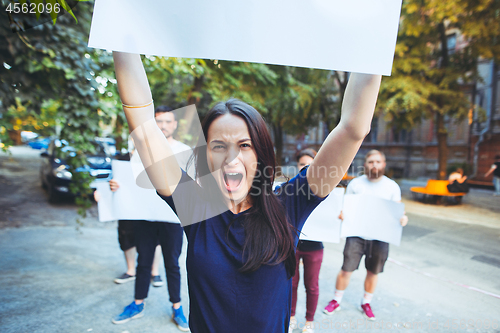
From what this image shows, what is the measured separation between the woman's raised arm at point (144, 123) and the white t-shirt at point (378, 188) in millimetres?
2643

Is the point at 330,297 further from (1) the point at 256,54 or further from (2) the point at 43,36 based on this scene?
(2) the point at 43,36

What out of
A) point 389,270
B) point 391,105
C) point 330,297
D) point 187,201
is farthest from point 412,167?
point 187,201

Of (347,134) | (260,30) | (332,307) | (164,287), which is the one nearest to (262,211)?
(347,134)

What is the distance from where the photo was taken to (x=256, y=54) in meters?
0.89

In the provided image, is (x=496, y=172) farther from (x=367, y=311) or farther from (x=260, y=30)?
(x=260, y=30)

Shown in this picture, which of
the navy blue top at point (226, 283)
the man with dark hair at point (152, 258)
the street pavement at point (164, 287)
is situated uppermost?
the navy blue top at point (226, 283)

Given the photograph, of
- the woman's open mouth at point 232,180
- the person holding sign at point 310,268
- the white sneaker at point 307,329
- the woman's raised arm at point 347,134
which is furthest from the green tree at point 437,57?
the woman's open mouth at point 232,180

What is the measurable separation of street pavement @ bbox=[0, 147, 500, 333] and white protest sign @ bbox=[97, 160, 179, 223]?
3.51 feet

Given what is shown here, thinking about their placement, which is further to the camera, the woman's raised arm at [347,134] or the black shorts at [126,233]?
the black shorts at [126,233]

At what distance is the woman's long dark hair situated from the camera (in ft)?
3.71

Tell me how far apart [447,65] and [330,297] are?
10.9 metres

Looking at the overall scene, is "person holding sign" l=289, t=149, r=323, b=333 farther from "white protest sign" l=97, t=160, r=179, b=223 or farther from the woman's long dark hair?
the woman's long dark hair

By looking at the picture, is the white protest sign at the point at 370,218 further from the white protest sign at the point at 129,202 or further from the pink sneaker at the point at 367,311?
the white protest sign at the point at 129,202

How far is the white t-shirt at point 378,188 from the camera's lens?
10.8ft
